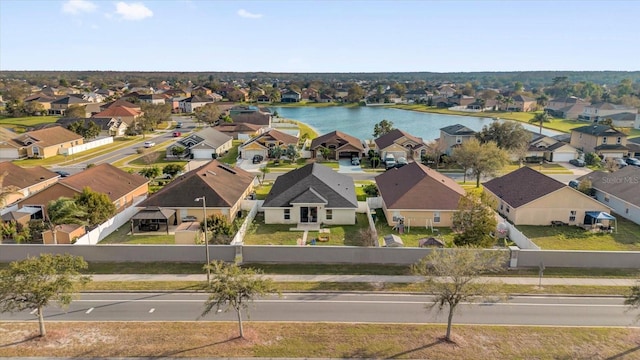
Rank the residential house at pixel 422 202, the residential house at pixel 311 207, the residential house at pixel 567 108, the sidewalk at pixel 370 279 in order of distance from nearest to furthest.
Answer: the sidewalk at pixel 370 279, the residential house at pixel 422 202, the residential house at pixel 311 207, the residential house at pixel 567 108

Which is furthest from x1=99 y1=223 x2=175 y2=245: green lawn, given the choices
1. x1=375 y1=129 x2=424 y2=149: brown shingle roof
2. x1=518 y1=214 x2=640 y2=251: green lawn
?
x1=375 y1=129 x2=424 y2=149: brown shingle roof

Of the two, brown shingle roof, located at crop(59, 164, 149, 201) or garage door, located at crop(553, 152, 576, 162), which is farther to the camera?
garage door, located at crop(553, 152, 576, 162)

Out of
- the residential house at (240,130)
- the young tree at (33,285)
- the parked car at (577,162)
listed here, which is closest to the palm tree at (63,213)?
the young tree at (33,285)

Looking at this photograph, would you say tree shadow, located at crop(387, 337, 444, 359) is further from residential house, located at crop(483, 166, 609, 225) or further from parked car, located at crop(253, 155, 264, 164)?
parked car, located at crop(253, 155, 264, 164)

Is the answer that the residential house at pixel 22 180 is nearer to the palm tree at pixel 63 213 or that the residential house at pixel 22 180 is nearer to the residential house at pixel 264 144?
the palm tree at pixel 63 213

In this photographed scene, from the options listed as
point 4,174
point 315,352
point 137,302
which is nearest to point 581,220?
point 315,352

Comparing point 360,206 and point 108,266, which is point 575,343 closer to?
point 360,206
